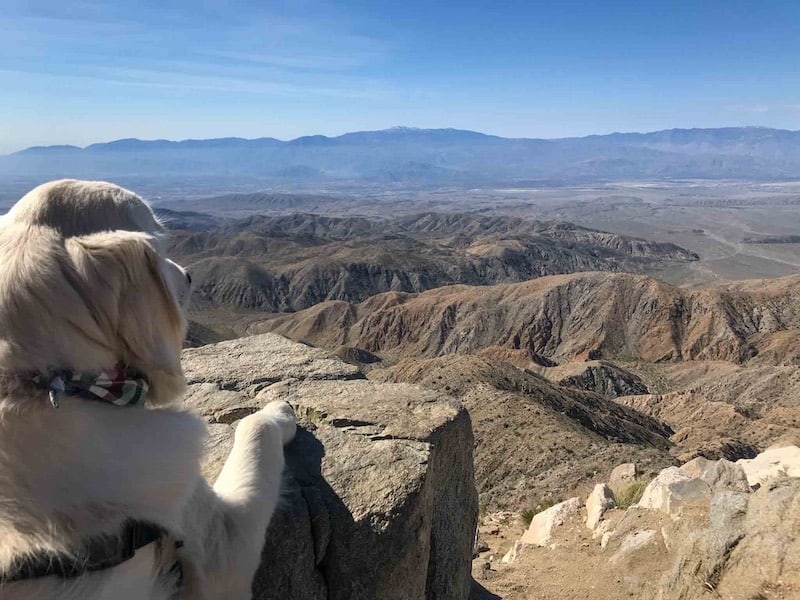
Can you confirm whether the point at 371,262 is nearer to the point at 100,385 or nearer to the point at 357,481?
the point at 357,481

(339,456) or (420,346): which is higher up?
(339,456)

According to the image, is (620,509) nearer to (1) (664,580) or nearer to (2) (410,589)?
(1) (664,580)

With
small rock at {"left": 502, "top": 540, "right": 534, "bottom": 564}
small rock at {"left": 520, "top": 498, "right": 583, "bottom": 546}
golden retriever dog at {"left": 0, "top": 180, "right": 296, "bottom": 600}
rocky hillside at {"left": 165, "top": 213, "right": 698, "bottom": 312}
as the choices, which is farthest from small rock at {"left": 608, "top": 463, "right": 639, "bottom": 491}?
rocky hillside at {"left": 165, "top": 213, "right": 698, "bottom": 312}

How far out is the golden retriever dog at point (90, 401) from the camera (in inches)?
65.8

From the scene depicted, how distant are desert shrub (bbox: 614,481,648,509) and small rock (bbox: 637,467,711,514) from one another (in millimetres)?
1176

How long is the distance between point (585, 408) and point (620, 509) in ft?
49.0

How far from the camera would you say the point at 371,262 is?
93000mm

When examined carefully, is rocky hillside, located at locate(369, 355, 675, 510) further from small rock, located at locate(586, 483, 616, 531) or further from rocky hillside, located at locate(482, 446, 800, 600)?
small rock, located at locate(586, 483, 616, 531)

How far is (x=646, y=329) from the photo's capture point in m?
52.7

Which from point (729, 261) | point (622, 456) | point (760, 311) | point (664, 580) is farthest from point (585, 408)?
point (729, 261)

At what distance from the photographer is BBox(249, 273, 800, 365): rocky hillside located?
1912 inches

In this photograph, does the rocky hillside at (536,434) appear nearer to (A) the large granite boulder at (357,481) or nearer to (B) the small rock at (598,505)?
(B) the small rock at (598,505)

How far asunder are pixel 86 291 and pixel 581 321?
2248 inches

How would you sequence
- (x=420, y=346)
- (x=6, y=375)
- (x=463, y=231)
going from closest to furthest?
(x=6, y=375), (x=420, y=346), (x=463, y=231)
